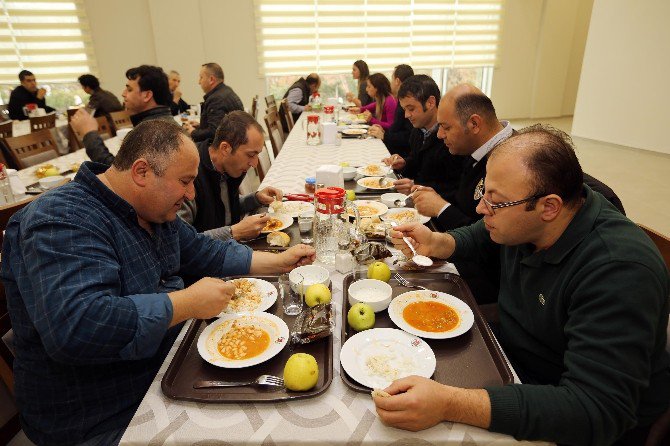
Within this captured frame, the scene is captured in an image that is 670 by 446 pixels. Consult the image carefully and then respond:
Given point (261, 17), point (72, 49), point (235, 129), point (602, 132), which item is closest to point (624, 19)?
point (602, 132)

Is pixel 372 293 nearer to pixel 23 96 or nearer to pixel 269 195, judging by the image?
pixel 269 195

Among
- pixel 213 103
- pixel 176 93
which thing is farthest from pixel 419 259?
pixel 176 93

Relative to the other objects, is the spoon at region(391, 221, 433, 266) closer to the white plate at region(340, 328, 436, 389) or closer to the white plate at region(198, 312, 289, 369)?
the white plate at region(340, 328, 436, 389)

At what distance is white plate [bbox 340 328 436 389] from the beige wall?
787 centimetres

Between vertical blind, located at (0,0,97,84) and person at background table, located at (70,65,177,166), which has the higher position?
vertical blind, located at (0,0,97,84)

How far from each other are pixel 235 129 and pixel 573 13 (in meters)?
9.86

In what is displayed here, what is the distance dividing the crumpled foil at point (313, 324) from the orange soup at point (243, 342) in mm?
87

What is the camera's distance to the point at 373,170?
2984 millimetres

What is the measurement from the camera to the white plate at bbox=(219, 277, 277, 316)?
4.35 ft

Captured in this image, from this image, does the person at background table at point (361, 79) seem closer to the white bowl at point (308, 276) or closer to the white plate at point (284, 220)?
the white plate at point (284, 220)

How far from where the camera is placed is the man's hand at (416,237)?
1587mm

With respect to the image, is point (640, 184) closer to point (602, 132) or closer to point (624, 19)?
→ point (602, 132)

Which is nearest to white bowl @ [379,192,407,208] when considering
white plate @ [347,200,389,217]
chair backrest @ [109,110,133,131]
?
white plate @ [347,200,389,217]

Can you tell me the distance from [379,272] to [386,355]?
39 cm
